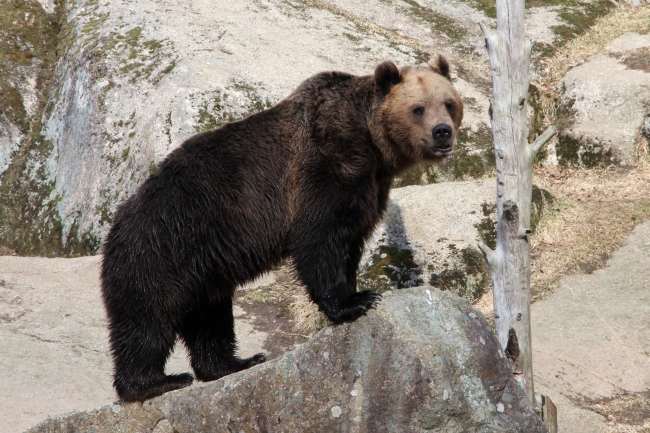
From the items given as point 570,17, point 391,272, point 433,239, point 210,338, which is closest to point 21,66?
point 391,272

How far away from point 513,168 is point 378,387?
9.82 feet

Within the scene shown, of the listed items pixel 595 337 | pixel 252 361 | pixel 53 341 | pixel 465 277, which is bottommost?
pixel 53 341

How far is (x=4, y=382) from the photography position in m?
7.40

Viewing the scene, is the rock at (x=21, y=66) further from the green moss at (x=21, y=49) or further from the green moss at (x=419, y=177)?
the green moss at (x=419, y=177)

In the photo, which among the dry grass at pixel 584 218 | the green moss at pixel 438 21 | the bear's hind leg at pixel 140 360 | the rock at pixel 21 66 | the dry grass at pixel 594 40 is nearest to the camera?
the bear's hind leg at pixel 140 360

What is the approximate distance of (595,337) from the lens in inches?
332

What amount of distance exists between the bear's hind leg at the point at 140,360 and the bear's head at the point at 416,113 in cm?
253

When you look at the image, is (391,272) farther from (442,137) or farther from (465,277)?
(442,137)

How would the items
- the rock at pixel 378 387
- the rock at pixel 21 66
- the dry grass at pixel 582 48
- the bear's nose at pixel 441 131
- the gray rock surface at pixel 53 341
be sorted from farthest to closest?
1. the dry grass at pixel 582 48
2. the rock at pixel 21 66
3. the gray rock surface at pixel 53 341
4. the bear's nose at pixel 441 131
5. the rock at pixel 378 387

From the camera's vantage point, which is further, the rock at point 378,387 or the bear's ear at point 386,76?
the bear's ear at point 386,76

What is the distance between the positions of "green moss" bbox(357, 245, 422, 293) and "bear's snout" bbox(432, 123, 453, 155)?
3.62 meters

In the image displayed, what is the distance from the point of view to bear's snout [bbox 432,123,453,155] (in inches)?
236

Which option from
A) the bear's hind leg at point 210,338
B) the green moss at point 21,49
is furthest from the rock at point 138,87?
the bear's hind leg at point 210,338

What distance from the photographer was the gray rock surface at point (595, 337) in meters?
7.69
